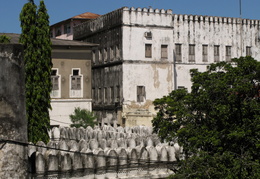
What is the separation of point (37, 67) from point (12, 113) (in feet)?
47.1

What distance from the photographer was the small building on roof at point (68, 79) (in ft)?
113

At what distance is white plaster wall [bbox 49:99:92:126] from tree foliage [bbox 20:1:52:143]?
34.8ft

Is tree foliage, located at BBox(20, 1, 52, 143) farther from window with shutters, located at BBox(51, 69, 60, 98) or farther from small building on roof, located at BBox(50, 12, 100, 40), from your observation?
small building on roof, located at BBox(50, 12, 100, 40)

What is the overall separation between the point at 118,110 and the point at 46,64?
1500 cm

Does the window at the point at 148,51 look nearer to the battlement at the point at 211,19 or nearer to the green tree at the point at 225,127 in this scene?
the battlement at the point at 211,19

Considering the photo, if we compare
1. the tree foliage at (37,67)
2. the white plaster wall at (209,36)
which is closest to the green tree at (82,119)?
the tree foliage at (37,67)

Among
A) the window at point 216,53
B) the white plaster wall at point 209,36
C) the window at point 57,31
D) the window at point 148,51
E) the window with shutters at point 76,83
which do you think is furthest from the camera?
the window at point 57,31

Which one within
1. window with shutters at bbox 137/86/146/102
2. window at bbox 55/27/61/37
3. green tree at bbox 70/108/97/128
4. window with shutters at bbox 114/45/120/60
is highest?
window at bbox 55/27/61/37

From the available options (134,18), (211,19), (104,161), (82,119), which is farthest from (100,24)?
(104,161)

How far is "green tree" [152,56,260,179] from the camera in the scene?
12234mm

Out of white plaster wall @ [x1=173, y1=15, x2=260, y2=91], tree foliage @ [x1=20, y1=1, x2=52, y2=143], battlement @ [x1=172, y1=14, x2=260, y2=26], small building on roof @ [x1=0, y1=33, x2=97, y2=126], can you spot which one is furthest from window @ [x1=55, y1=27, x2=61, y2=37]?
tree foliage @ [x1=20, y1=1, x2=52, y2=143]

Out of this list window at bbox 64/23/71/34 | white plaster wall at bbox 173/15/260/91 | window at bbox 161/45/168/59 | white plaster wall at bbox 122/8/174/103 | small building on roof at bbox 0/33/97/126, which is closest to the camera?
small building on roof at bbox 0/33/97/126

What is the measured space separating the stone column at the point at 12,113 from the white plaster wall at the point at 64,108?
2487 centimetres

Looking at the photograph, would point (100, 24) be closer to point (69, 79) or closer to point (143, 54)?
point (143, 54)
